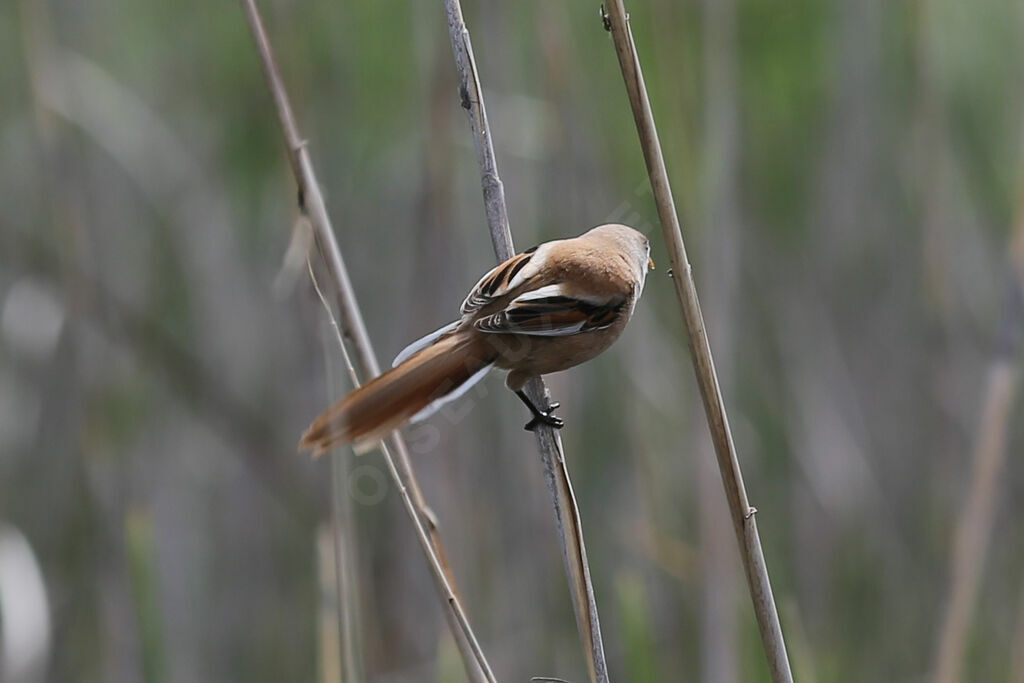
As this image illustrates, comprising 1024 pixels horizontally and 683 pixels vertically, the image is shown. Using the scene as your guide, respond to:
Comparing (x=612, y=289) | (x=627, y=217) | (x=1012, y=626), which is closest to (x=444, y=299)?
(x=627, y=217)

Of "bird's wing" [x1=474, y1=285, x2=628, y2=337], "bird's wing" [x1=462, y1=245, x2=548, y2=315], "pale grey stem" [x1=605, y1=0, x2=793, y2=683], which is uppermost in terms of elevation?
"bird's wing" [x1=462, y1=245, x2=548, y2=315]

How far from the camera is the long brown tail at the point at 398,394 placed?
1.20 m

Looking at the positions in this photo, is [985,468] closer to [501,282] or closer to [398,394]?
[501,282]

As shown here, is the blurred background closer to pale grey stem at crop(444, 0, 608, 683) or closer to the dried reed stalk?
the dried reed stalk

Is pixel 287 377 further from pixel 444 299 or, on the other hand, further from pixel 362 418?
pixel 362 418

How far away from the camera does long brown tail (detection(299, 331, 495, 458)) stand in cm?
120

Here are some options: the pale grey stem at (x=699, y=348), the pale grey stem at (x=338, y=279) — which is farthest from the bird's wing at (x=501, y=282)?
the pale grey stem at (x=699, y=348)

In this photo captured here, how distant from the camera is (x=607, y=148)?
2.75 metres

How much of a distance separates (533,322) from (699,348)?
474mm

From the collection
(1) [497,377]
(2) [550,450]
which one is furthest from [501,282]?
(1) [497,377]

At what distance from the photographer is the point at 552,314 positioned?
165cm

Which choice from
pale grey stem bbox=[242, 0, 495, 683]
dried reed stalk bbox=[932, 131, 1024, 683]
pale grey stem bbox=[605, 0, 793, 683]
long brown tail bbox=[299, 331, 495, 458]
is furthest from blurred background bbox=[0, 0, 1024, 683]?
pale grey stem bbox=[605, 0, 793, 683]

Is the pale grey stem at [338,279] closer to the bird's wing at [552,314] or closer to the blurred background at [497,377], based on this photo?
A: the bird's wing at [552,314]

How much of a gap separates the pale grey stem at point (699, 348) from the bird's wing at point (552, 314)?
44cm
